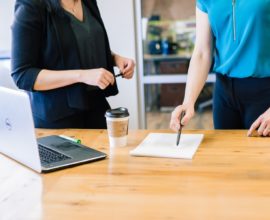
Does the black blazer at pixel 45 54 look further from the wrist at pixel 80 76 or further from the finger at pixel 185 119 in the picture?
the finger at pixel 185 119

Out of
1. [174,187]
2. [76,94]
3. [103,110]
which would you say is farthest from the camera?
[103,110]

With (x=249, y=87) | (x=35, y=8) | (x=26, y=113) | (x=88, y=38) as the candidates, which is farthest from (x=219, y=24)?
(x=26, y=113)

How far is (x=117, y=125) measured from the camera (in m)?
1.49

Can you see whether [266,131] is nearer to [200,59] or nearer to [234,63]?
[234,63]

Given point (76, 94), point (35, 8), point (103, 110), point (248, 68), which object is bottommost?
point (103, 110)

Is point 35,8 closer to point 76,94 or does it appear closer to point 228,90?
point 76,94

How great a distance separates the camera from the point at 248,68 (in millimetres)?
1633

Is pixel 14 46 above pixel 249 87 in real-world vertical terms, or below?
above

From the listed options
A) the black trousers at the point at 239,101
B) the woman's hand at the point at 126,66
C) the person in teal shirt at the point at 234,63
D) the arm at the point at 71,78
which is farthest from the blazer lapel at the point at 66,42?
the black trousers at the point at 239,101

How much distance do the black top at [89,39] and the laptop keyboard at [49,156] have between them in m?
0.49

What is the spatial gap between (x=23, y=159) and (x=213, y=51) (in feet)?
3.04

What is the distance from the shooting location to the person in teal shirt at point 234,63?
1586mm

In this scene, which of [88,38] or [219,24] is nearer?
[219,24]

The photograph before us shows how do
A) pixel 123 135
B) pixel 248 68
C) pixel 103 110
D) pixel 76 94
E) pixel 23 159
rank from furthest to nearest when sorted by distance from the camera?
pixel 103 110 → pixel 76 94 → pixel 248 68 → pixel 123 135 → pixel 23 159
